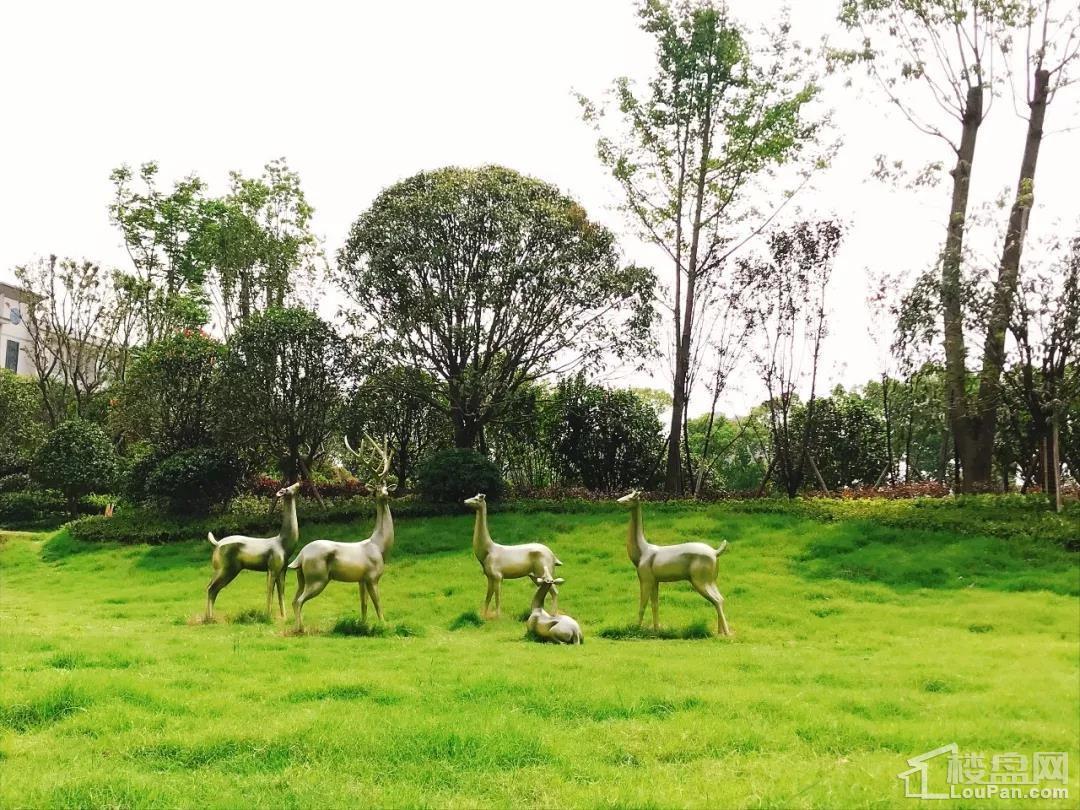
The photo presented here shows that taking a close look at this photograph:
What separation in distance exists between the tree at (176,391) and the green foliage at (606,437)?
30.4ft

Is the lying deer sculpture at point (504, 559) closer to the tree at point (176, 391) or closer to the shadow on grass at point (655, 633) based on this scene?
the shadow on grass at point (655, 633)

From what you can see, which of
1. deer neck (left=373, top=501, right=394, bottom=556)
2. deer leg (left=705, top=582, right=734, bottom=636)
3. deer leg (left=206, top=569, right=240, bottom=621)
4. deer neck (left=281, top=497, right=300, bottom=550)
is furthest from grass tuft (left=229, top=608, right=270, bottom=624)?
deer leg (left=705, top=582, right=734, bottom=636)

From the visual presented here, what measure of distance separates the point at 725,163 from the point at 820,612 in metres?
12.6

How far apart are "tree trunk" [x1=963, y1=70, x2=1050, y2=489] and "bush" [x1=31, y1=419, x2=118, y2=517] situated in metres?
22.9

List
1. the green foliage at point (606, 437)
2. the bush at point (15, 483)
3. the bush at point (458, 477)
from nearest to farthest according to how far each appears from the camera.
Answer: the bush at point (458, 477) → the green foliage at point (606, 437) → the bush at point (15, 483)

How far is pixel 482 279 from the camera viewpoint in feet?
63.0

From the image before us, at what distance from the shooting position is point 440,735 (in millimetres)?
5160

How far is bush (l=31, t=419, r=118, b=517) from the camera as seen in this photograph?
912 inches

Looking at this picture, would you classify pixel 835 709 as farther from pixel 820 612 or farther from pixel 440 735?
pixel 820 612

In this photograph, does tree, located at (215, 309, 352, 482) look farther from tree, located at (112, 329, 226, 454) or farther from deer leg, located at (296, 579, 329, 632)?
deer leg, located at (296, 579, 329, 632)

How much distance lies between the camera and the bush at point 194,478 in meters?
19.1

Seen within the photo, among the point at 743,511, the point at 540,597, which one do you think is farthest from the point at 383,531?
the point at 743,511

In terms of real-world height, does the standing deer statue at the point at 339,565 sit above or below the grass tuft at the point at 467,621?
above

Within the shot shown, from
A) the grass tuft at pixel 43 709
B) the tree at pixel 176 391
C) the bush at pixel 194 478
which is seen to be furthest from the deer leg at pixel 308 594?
the tree at pixel 176 391
